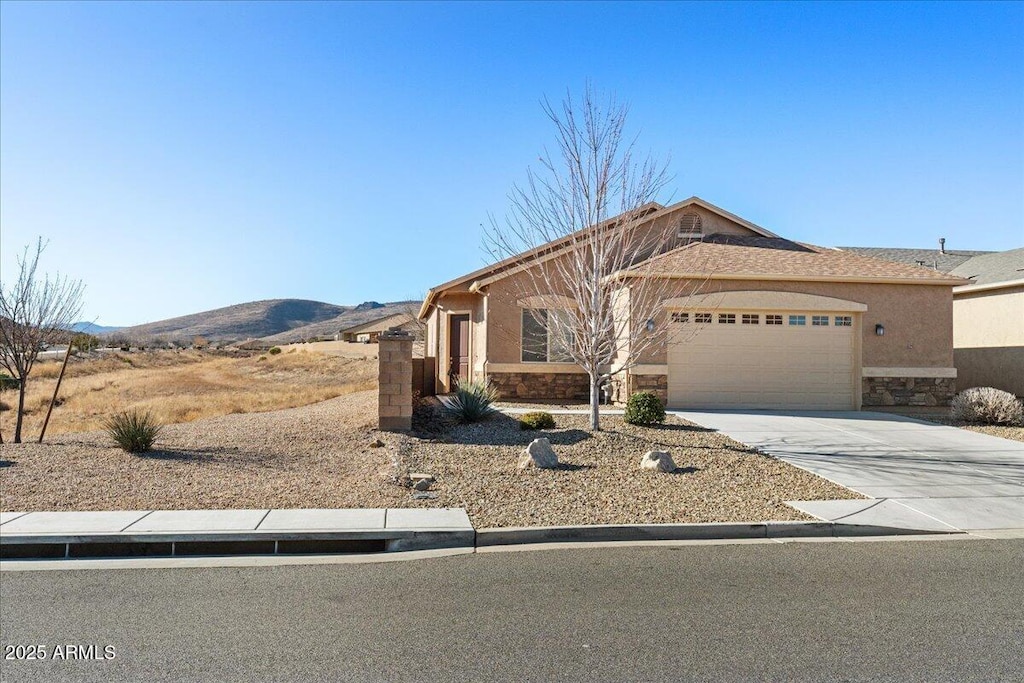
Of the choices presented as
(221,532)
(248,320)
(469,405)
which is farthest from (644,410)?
(248,320)

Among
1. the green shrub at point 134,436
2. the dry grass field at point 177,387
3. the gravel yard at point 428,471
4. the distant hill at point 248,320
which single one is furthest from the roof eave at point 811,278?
the distant hill at point 248,320

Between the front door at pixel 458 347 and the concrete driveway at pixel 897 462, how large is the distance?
771 centimetres

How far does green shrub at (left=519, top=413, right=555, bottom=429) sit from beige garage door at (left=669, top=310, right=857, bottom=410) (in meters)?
4.77

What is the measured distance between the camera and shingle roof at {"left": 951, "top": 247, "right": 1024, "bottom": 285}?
23812 mm

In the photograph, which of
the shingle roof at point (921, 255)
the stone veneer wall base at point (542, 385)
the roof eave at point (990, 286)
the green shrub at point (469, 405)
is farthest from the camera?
the shingle roof at point (921, 255)

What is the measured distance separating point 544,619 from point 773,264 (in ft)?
49.7

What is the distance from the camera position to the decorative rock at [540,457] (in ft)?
37.0

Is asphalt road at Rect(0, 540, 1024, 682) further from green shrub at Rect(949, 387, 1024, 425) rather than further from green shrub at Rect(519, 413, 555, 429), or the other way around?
green shrub at Rect(949, 387, 1024, 425)

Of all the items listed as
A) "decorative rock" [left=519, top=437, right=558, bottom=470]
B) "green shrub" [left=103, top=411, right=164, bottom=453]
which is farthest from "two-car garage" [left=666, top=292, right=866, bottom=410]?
"green shrub" [left=103, top=411, right=164, bottom=453]

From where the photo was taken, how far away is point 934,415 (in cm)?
1836

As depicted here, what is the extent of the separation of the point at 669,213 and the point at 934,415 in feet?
26.4

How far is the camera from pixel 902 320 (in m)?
19.0

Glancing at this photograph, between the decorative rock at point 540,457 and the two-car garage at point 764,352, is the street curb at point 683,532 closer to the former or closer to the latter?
the decorative rock at point 540,457

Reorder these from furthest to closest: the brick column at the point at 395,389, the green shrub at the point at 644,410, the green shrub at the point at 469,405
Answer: the green shrub at the point at 469,405, the green shrub at the point at 644,410, the brick column at the point at 395,389
